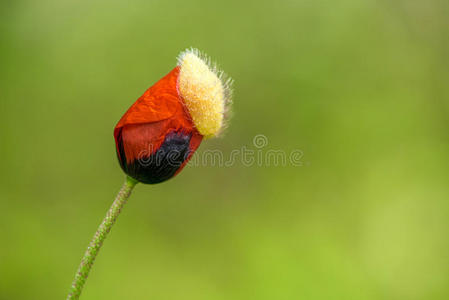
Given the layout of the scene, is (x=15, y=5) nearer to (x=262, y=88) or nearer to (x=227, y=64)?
(x=227, y=64)

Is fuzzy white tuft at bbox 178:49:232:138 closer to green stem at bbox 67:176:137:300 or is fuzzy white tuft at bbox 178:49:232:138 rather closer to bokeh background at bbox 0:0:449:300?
green stem at bbox 67:176:137:300

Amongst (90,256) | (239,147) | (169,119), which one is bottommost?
(90,256)

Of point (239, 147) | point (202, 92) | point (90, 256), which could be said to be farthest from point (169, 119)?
point (239, 147)

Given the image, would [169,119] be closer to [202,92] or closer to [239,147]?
[202,92]

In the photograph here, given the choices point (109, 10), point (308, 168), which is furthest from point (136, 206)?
point (109, 10)

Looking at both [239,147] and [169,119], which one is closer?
[169,119]

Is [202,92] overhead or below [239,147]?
below
